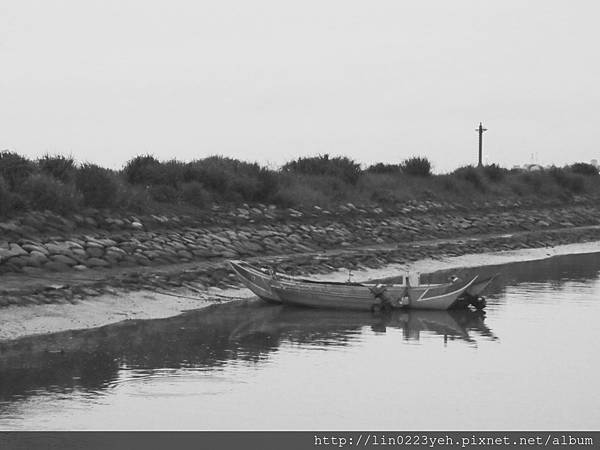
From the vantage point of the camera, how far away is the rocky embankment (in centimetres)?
2498

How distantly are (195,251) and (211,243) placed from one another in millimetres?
1335

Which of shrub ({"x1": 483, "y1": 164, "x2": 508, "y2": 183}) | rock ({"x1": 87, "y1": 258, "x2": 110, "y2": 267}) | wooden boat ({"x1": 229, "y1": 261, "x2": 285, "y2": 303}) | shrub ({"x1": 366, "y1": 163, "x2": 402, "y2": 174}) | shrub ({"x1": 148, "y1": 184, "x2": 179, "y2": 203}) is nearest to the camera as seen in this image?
wooden boat ({"x1": 229, "y1": 261, "x2": 285, "y2": 303})

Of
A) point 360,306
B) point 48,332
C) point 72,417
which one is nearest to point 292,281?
point 360,306

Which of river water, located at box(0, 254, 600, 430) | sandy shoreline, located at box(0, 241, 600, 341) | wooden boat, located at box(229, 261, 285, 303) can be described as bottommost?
river water, located at box(0, 254, 600, 430)

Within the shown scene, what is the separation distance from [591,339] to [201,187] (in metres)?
→ 20.6

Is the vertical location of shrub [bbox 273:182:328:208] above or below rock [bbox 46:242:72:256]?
above

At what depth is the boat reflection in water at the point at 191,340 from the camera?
53.8ft

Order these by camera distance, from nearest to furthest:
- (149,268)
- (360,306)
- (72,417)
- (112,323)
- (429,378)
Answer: (72,417) < (429,378) < (112,323) < (360,306) < (149,268)

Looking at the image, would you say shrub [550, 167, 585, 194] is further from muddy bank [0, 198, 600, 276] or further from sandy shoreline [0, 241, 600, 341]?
sandy shoreline [0, 241, 600, 341]

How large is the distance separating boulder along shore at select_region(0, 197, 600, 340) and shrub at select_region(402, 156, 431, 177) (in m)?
7.28

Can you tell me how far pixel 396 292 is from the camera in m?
24.3

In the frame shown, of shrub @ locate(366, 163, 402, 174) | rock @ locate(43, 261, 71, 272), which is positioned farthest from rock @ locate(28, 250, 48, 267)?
shrub @ locate(366, 163, 402, 174)

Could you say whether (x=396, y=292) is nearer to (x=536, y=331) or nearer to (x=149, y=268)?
(x=536, y=331)
